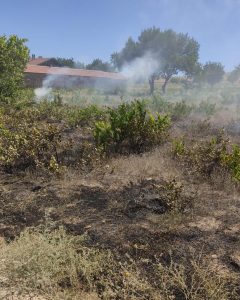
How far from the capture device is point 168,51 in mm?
45812

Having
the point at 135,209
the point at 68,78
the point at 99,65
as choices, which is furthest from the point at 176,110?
the point at 99,65

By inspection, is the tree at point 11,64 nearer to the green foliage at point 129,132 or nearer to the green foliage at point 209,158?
the green foliage at point 129,132

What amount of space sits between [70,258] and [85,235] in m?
0.42

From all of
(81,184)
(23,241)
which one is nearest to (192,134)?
(81,184)

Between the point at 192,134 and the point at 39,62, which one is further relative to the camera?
the point at 39,62

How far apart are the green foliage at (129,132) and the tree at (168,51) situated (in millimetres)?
36800

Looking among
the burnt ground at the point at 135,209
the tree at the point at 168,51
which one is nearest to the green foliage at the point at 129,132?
the burnt ground at the point at 135,209

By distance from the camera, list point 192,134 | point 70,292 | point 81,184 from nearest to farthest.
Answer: point 70,292 → point 81,184 → point 192,134

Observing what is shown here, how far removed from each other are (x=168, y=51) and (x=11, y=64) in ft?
113

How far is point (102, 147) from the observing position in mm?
7262

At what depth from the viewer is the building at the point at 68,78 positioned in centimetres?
3659

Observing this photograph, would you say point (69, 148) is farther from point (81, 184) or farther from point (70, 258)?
point (70, 258)

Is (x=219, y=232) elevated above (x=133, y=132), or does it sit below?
below

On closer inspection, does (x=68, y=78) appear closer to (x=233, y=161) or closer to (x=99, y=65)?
(x=99, y=65)
